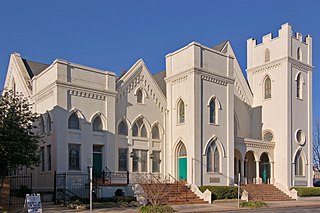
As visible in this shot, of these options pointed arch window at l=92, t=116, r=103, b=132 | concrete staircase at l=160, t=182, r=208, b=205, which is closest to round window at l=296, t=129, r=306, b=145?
concrete staircase at l=160, t=182, r=208, b=205

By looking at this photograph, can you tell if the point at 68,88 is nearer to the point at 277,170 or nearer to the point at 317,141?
the point at 277,170

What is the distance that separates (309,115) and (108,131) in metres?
21.4

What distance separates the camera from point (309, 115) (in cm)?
4350

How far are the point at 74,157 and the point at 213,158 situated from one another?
1083 cm

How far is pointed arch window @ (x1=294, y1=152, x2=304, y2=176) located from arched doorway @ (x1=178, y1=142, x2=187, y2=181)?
12.4m

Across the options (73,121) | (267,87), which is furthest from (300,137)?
(73,121)

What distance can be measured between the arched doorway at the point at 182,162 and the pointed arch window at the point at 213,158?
5.87ft

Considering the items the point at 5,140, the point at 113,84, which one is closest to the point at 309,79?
the point at 113,84

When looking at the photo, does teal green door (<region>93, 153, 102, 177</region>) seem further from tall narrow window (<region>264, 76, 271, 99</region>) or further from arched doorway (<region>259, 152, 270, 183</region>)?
tall narrow window (<region>264, 76, 271, 99</region>)

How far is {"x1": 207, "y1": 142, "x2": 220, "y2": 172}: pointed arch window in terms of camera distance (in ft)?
113

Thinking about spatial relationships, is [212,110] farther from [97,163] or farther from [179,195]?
[97,163]

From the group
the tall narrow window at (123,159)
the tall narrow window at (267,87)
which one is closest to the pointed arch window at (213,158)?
the tall narrow window at (123,159)

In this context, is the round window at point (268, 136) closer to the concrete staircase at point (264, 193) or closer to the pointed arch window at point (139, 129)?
the concrete staircase at point (264, 193)

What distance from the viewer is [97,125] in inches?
1282
